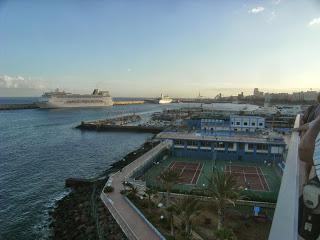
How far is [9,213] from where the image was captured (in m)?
20.7

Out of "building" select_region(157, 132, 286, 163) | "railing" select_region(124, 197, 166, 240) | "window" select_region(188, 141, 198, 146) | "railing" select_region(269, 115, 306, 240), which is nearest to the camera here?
"railing" select_region(269, 115, 306, 240)

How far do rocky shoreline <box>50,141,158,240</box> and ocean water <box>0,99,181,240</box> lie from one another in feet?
3.17

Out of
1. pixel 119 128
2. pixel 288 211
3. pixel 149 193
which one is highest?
pixel 288 211

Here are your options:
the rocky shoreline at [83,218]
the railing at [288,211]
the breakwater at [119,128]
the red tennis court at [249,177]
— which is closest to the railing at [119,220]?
the rocky shoreline at [83,218]

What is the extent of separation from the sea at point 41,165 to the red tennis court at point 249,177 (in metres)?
13.6

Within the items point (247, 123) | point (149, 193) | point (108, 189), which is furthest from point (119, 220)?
point (247, 123)

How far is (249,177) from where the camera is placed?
2522 cm

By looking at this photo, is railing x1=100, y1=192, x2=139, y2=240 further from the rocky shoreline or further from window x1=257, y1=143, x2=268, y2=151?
window x1=257, y1=143, x2=268, y2=151

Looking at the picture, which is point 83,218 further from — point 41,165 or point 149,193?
point 41,165

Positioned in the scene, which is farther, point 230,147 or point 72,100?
point 72,100

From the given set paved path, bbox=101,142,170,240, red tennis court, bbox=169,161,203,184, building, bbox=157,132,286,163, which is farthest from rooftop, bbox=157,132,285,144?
paved path, bbox=101,142,170,240

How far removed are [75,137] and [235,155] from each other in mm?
32813

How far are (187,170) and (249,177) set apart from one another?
5543 millimetres

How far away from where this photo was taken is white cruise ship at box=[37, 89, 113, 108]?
116m
